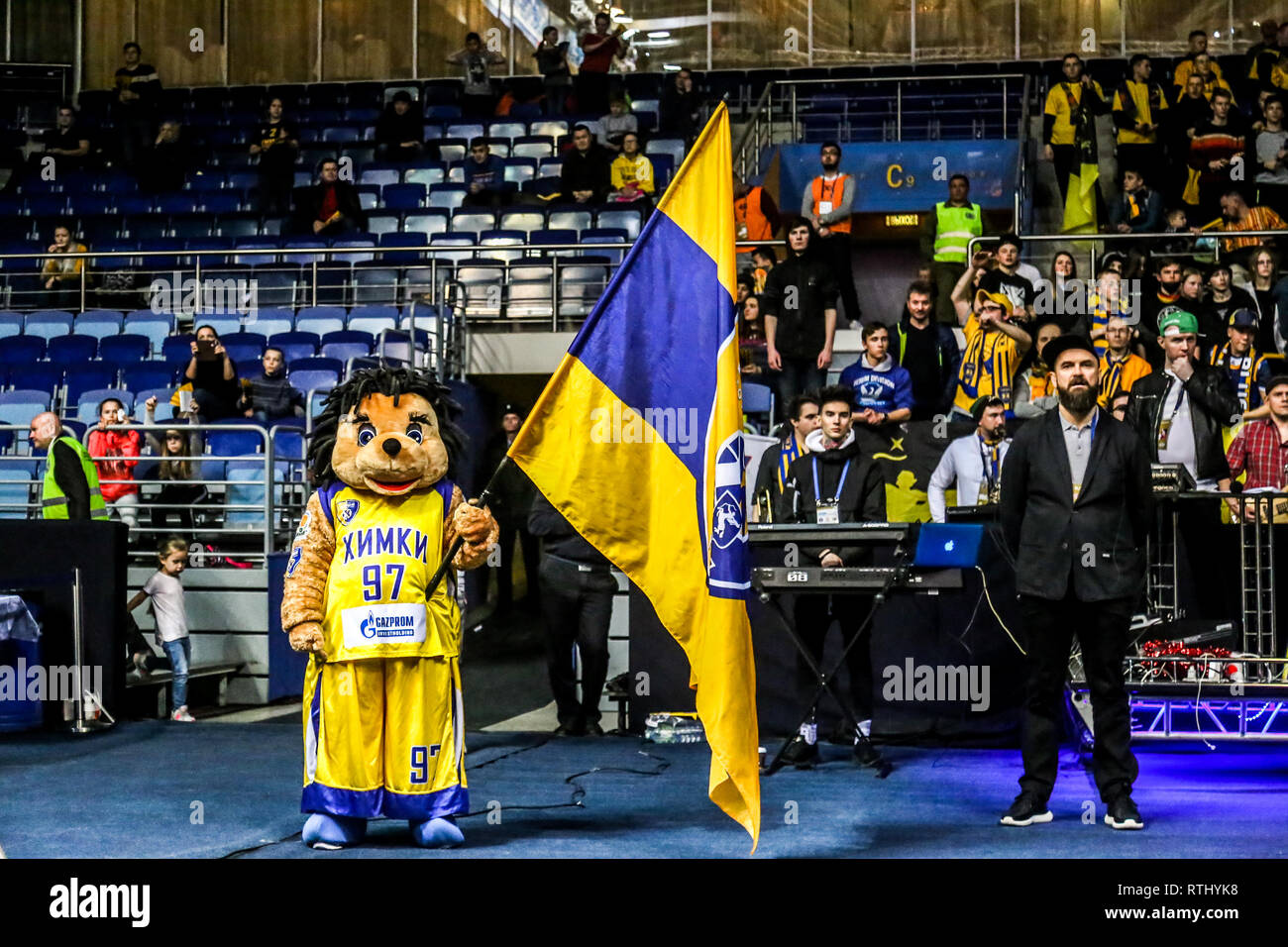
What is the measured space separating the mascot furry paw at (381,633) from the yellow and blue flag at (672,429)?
0.53 meters

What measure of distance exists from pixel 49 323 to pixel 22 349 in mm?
644

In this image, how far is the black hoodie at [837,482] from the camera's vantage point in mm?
8219

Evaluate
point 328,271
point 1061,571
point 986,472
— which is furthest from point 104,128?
point 1061,571

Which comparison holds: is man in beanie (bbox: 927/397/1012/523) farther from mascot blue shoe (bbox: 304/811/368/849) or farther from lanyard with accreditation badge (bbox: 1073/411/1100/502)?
mascot blue shoe (bbox: 304/811/368/849)

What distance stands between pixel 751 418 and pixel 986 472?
139 inches

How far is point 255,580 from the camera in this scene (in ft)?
36.3

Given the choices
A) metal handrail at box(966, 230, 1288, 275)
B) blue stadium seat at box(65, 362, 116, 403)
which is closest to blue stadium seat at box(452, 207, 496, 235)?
blue stadium seat at box(65, 362, 116, 403)

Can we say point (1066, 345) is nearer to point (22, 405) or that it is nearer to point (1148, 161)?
point (1148, 161)

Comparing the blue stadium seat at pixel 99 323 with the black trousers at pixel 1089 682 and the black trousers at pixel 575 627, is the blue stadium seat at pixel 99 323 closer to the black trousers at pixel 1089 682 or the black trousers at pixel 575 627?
the black trousers at pixel 575 627

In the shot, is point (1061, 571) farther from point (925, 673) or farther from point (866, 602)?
point (925, 673)

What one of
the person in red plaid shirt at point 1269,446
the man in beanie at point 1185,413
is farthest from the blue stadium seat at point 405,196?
the person in red plaid shirt at point 1269,446

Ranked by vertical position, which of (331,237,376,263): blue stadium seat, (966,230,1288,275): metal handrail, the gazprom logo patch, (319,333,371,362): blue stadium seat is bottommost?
the gazprom logo patch

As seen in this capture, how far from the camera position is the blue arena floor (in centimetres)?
567

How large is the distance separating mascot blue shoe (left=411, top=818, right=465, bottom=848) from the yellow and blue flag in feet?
3.36
